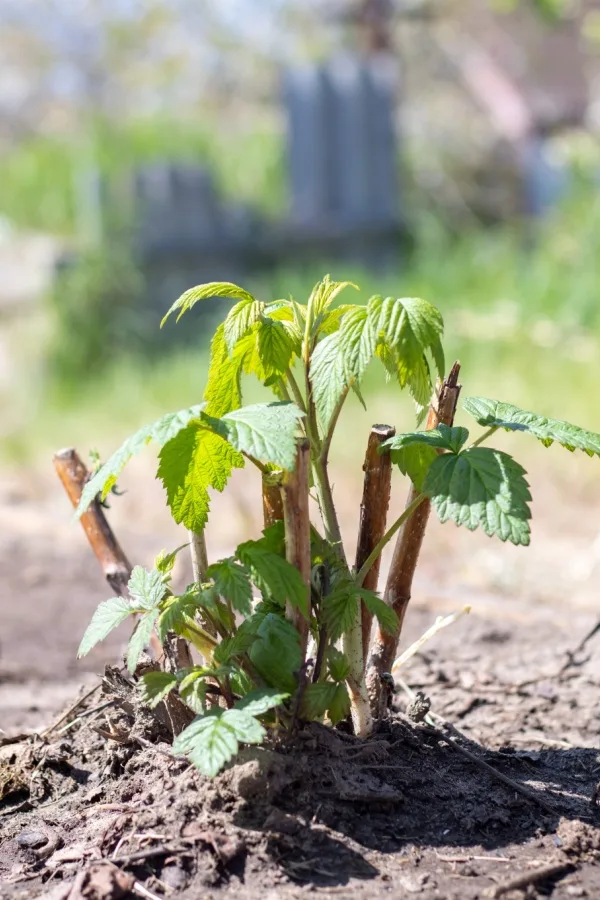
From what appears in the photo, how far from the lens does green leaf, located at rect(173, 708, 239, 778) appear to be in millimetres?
1236

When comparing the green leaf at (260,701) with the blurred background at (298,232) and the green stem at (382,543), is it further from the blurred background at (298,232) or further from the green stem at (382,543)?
the blurred background at (298,232)

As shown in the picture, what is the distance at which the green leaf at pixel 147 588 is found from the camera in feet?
4.67

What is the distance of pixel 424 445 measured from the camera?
1516 mm

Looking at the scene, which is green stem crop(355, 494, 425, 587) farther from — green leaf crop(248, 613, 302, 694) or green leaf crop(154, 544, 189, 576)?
green leaf crop(154, 544, 189, 576)

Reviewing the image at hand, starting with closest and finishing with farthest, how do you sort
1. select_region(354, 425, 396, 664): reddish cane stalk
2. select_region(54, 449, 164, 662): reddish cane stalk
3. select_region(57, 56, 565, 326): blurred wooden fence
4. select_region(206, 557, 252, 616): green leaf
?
select_region(206, 557, 252, 616): green leaf
select_region(354, 425, 396, 664): reddish cane stalk
select_region(54, 449, 164, 662): reddish cane stalk
select_region(57, 56, 565, 326): blurred wooden fence

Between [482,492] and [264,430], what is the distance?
0.97 ft

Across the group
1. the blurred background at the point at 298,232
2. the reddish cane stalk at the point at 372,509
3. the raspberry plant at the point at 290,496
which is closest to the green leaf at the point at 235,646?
the raspberry plant at the point at 290,496

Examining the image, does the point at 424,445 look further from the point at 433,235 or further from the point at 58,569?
the point at 433,235

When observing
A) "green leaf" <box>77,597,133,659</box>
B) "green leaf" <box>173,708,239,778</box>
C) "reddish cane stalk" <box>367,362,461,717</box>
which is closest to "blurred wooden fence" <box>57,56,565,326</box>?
"reddish cane stalk" <box>367,362,461,717</box>

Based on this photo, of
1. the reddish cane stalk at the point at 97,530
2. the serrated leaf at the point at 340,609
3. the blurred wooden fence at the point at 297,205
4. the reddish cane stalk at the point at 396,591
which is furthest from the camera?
the blurred wooden fence at the point at 297,205

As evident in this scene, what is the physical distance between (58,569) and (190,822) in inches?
91.1

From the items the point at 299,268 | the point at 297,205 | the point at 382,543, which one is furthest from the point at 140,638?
the point at 297,205

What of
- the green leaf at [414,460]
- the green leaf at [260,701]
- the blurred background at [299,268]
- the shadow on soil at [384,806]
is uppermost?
the blurred background at [299,268]

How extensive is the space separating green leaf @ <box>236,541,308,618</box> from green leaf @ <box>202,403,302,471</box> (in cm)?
16
